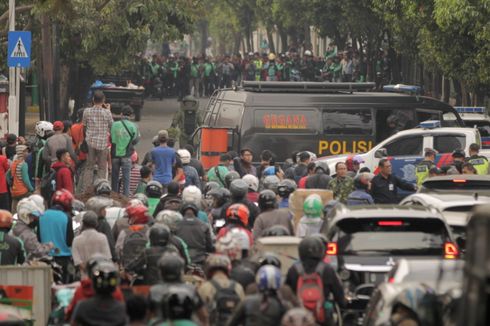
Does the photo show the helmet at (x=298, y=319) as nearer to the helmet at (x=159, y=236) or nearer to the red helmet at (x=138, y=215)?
the helmet at (x=159, y=236)

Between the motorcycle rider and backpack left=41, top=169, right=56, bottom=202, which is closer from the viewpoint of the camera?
the motorcycle rider

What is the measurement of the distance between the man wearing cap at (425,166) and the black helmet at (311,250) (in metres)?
10.5

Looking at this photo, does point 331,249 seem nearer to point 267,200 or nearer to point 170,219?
point 170,219

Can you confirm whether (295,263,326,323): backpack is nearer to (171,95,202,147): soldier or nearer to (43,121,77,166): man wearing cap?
(43,121,77,166): man wearing cap

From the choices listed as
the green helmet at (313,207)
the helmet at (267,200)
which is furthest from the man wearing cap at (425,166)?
the green helmet at (313,207)

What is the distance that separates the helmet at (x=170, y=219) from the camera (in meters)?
14.3

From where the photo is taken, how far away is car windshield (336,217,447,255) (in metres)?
13.4

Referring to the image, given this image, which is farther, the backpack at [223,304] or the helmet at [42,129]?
the helmet at [42,129]

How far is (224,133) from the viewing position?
2620 cm

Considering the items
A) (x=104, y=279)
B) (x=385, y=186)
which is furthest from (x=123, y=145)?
(x=104, y=279)

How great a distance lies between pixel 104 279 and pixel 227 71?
54.0m

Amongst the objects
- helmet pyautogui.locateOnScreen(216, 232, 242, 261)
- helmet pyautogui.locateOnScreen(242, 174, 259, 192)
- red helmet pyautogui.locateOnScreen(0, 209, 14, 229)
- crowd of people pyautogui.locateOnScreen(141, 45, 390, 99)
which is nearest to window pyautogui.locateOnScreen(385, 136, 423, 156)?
helmet pyautogui.locateOnScreen(242, 174, 259, 192)

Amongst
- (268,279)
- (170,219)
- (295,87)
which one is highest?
(295,87)

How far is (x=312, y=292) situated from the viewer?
11562mm
